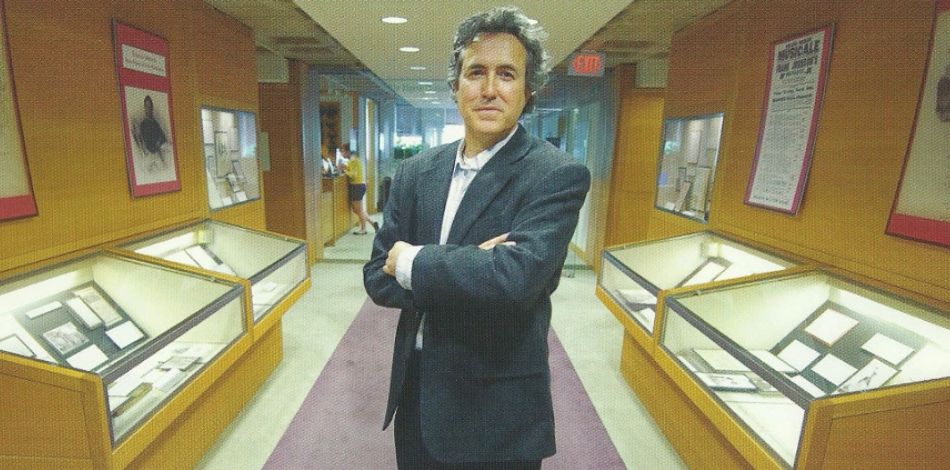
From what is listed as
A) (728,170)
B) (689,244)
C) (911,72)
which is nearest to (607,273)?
(689,244)

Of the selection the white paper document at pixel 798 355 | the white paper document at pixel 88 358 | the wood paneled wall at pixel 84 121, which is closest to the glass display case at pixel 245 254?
the wood paneled wall at pixel 84 121

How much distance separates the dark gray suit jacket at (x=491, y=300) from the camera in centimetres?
102

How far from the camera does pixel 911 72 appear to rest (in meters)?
1.95

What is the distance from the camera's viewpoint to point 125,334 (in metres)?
2.30

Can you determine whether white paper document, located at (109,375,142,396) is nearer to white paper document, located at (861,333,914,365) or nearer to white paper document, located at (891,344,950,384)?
white paper document, located at (891,344,950,384)

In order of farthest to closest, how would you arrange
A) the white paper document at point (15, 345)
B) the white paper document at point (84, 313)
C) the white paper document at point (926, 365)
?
the white paper document at point (84, 313) → the white paper document at point (15, 345) → the white paper document at point (926, 365)

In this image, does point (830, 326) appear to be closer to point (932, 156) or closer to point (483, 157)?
point (932, 156)

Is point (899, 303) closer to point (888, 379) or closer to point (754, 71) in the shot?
point (888, 379)

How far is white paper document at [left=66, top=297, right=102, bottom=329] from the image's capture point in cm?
219

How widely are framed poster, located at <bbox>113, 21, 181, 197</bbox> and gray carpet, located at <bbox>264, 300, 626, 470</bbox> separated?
1687mm

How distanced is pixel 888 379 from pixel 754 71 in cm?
203

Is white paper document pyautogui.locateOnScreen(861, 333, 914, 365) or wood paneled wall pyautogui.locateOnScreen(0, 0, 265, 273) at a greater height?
wood paneled wall pyautogui.locateOnScreen(0, 0, 265, 273)

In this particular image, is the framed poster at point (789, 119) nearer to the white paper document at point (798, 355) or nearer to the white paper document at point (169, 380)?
the white paper document at point (798, 355)

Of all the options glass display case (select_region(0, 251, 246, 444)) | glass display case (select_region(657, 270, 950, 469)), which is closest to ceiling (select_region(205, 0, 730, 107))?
glass display case (select_region(0, 251, 246, 444))
